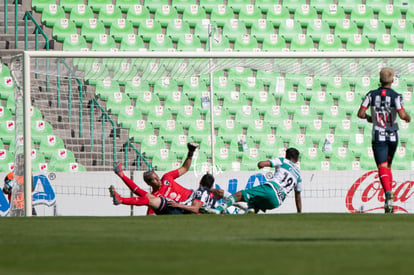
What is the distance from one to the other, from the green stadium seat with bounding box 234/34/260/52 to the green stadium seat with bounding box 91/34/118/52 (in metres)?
2.24

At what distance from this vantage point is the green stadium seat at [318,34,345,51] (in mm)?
17356

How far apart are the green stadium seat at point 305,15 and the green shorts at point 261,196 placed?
6.91 m

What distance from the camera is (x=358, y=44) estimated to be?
17.5 m

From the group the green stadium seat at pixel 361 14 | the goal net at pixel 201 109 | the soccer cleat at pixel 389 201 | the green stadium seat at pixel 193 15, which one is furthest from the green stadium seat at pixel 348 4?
the soccer cleat at pixel 389 201

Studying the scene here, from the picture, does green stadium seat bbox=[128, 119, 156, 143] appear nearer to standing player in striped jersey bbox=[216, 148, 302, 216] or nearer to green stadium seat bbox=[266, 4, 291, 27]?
standing player in striped jersey bbox=[216, 148, 302, 216]

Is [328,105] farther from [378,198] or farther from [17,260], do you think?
[17,260]

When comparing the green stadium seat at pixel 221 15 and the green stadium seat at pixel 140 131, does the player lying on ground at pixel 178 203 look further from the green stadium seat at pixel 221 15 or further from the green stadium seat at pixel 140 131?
the green stadium seat at pixel 221 15

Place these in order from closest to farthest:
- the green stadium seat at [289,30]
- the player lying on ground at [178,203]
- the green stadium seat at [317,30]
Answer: the player lying on ground at [178,203] → the green stadium seat at [289,30] → the green stadium seat at [317,30]

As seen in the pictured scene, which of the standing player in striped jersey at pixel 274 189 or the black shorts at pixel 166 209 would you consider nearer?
the black shorts at pixel 166 209

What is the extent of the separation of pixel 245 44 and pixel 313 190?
4503 mm

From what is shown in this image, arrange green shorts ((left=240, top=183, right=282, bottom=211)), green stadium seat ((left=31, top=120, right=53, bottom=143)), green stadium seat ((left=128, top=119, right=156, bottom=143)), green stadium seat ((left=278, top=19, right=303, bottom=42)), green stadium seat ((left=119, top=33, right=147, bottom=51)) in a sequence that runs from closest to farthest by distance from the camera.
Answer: green shorts ((left=240, top=183, right=282, bottom=211))
green stadium seat ((left=31, top=120, right=53, bottom=143))
green stadium seat ((left=128, top=119, right=156, bottom=143))
green stadium seat ((left=119, top=33, right=147, bottom=51))
green stadium seat ((left=278, top=19, right=303, bottom=42))

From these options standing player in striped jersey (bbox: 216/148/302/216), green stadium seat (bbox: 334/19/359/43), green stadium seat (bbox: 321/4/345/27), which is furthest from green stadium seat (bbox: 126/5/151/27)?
standing player in striped jersey (bbox: 216/148/302/216)

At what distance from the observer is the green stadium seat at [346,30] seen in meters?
17.6

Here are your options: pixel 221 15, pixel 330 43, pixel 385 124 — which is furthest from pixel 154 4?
pixel 385 124
